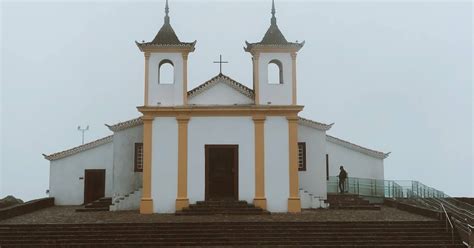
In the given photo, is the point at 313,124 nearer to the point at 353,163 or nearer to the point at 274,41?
the point at 274,41

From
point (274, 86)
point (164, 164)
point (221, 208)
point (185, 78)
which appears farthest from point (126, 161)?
point (274, 86)

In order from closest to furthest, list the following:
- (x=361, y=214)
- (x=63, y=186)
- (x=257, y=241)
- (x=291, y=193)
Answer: (x=257, y=241)
(x=361, y=214)
(x=291, y=193)
(x=63, y=186)

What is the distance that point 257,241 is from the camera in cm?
1675

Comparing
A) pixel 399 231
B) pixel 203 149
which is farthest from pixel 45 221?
pixel 399 231

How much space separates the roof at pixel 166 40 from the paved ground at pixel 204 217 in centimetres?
703

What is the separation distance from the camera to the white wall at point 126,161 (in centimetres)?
2444

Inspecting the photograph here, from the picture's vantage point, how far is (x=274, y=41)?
2289 centimetres

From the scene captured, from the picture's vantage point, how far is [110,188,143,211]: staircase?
2295 cm

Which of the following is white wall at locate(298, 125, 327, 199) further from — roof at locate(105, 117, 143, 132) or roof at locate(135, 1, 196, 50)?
roof at locate(105, 117, 143, 132)

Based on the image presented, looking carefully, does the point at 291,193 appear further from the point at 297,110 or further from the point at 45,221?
the point at 45,221

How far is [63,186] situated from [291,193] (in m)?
12.6

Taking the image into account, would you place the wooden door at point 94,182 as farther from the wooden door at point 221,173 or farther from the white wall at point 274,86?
the white wall at point 274,86

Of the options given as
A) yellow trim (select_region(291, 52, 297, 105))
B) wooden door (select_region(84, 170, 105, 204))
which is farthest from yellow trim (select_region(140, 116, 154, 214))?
wooden door (select_region(84, 170, 105, 204))

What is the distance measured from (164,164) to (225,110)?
11.0 ft
